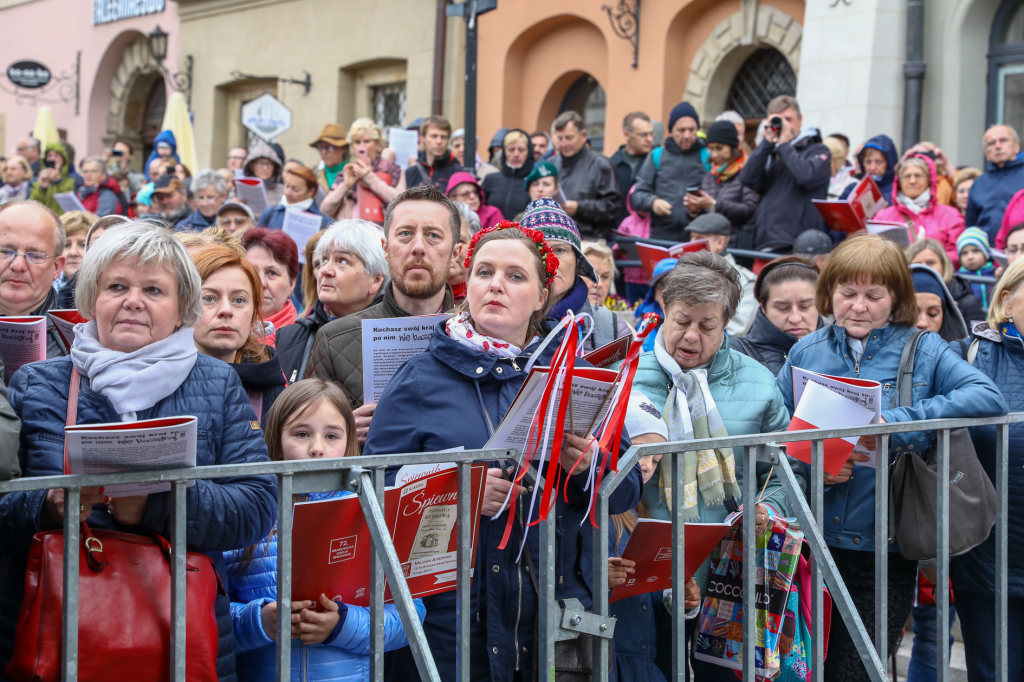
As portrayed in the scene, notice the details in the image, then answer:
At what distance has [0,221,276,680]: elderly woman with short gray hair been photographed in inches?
89.0

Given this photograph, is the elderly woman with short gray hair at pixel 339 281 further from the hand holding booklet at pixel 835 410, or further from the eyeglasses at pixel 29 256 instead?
the hand holding booklet at pixel 835 410

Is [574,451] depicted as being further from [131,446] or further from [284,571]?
[131,446]

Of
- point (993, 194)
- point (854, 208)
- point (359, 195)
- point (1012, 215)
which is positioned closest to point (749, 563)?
point (854, 208)

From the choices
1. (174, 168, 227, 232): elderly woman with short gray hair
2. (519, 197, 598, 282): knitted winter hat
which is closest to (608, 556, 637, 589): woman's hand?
(519, 197, 598, 282): knitted winter hat

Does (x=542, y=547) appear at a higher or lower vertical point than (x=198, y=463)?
lower

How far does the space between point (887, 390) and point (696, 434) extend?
0.79m

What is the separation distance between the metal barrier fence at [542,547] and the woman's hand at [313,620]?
1.04ft

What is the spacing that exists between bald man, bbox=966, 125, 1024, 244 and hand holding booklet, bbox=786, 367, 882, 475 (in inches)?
202

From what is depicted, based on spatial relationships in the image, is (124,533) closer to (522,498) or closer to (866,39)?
(522,498)

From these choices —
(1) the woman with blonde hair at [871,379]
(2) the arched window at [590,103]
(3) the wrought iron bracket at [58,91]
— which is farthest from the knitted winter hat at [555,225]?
(3) the wrought iron bracket at [58,91]

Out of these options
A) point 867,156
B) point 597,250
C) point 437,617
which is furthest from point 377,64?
A: point 437,617

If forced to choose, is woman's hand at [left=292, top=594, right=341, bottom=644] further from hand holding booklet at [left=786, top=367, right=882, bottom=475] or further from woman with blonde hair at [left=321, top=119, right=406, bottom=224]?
woman with blonde hair at [left=321, top=119, right=406, bottom=224]

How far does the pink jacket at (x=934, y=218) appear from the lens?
24.6 feet

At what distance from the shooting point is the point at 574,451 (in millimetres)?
2436
